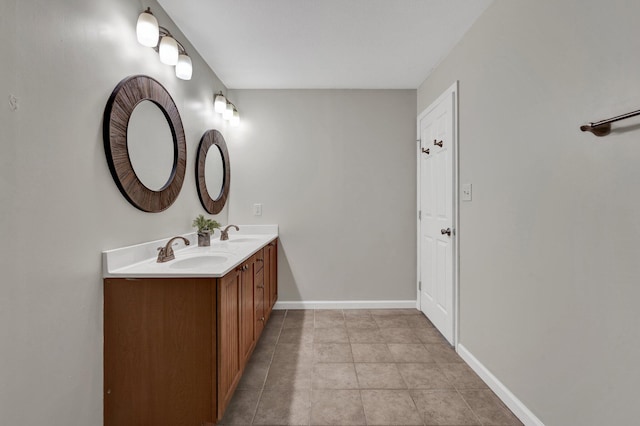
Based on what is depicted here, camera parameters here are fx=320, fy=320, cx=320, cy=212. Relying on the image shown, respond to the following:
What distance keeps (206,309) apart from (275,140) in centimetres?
234

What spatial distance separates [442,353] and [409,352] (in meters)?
0.25

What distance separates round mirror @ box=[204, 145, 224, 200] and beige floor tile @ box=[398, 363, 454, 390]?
219cm

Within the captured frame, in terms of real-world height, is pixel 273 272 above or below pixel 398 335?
above

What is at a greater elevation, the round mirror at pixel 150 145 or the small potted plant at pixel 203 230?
the round mirror at pixel 150 145

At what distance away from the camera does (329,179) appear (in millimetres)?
3527

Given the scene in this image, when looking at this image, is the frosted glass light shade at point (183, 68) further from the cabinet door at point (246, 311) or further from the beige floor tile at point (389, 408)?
the beige floor tile at point (389, 408)

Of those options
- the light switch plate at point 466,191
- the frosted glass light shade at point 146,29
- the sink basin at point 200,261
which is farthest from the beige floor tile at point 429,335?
the frosted glass light shade at point 146,29

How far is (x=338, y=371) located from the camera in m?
2.22

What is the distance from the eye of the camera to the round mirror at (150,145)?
5.81 ft

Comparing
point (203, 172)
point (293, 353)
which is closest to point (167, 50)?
point (203, 172)

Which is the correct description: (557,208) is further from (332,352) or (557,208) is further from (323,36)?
(323,36)

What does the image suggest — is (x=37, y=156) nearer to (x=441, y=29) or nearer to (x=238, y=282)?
(x=238, y=282)

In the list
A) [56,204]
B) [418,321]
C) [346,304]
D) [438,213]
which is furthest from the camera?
[346,304]

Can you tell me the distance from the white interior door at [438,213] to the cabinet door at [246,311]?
1.58 meters
